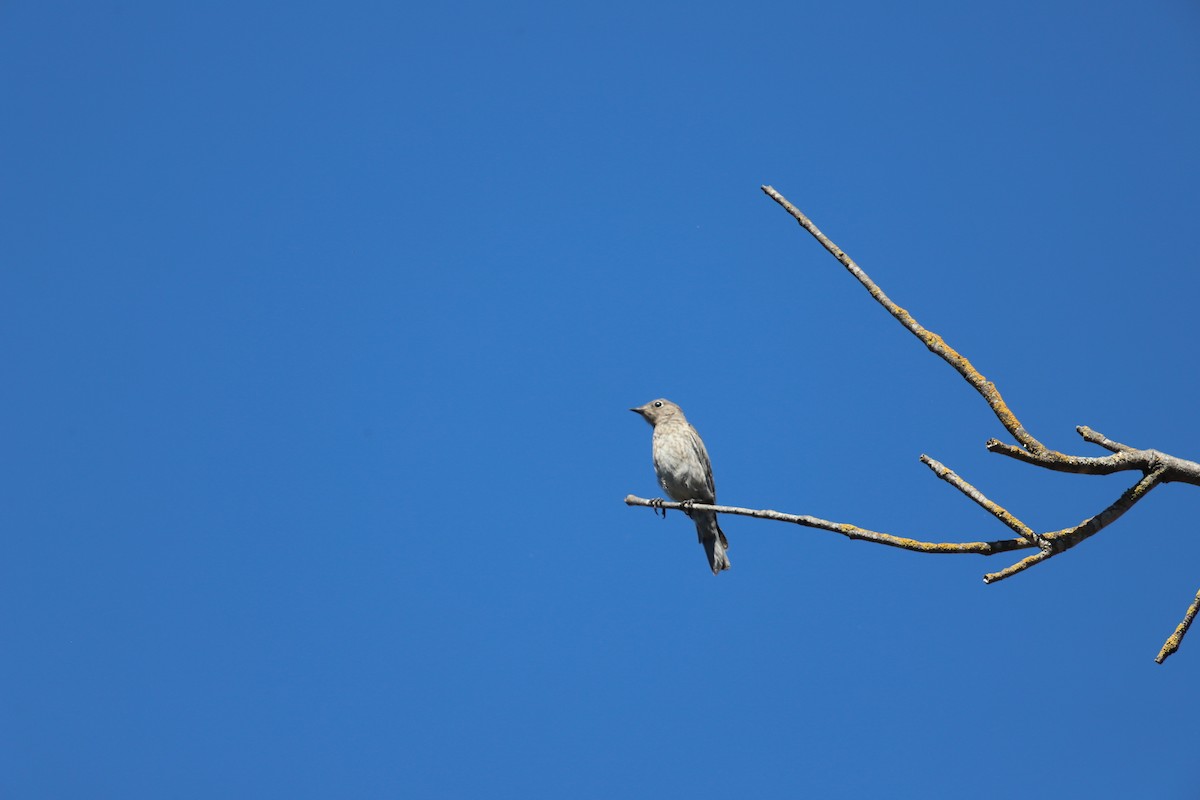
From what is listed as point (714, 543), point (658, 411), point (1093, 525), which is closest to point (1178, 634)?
point (1093, 525)

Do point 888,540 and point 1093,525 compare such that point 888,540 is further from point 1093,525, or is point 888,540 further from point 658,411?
point 658,411

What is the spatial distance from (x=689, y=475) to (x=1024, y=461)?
912 cm

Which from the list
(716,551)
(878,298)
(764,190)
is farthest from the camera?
(716,551)

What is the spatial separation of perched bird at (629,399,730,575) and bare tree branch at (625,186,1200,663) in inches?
337

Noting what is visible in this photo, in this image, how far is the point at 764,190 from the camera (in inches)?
132

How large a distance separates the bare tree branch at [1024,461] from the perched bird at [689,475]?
8553 millimetres

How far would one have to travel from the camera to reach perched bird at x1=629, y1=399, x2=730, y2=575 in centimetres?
1205

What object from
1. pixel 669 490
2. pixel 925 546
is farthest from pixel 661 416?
pixel 925 546

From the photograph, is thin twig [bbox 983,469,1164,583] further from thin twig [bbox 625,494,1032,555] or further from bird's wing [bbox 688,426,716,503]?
bird's wing [bbox 688,426,716,503]

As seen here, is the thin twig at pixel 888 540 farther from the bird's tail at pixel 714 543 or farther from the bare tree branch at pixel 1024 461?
the bird's tail at pixel 714 543

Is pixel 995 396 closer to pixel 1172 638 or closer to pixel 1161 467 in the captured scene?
pixel 1161 467

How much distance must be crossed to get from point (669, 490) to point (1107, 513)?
9.44 m

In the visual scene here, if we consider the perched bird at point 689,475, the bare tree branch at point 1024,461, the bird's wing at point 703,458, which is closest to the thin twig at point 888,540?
the bare tree branch at point 1024,461

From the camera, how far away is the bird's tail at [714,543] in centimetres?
1201
